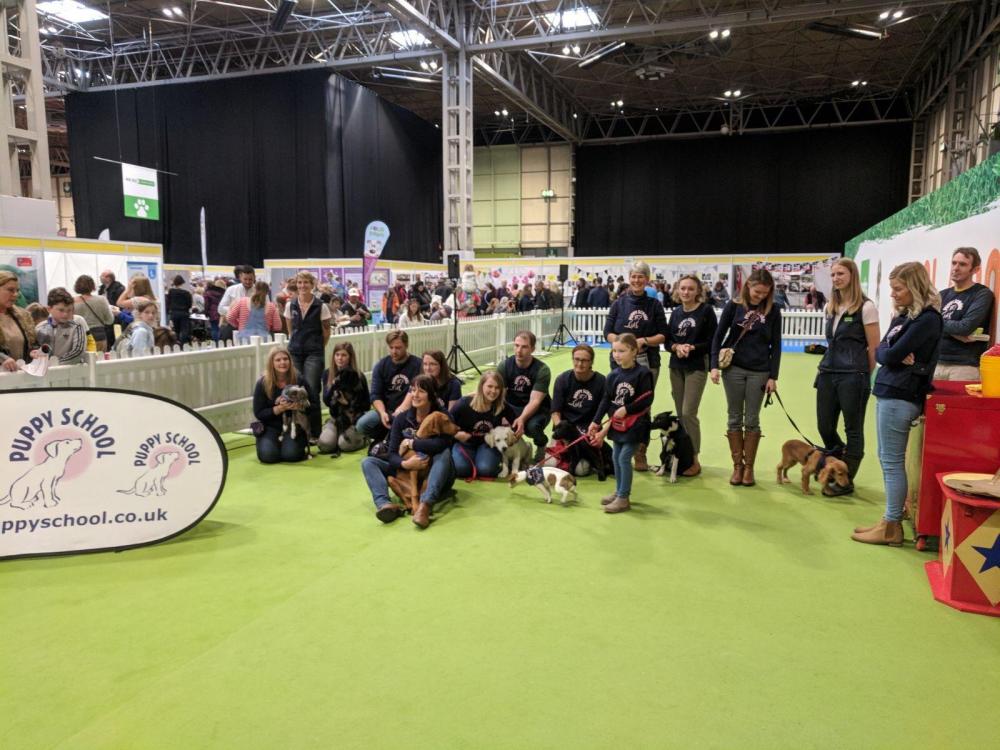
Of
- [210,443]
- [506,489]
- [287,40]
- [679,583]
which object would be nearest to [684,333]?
[506,489]

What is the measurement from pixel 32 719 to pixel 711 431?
19.7 ft

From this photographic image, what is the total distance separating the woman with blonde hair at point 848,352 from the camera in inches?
170

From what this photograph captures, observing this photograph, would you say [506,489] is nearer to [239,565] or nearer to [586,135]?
[239,565]

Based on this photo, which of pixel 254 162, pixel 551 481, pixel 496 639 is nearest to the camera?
pixel 496 639

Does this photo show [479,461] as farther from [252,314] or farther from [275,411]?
[252,314]

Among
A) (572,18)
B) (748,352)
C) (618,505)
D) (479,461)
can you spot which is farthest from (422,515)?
(572,18)

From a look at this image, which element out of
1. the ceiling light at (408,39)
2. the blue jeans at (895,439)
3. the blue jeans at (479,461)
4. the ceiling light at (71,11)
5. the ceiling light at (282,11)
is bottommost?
the blue jeans at (479,461)

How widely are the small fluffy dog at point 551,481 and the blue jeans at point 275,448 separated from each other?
207 cm

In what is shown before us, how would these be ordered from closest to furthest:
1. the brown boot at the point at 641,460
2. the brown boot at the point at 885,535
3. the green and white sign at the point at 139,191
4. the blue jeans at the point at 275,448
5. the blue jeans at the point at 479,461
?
the brown boot at the point at 885,535 → the blue jeans at the point at 479,461 → the brown boot at the point at 641,460 → the blue jeans at the point at 275,448 → the green and white sign at the point at 139,191

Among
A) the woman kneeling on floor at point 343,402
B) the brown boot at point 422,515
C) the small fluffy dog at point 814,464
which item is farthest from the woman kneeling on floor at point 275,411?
the small fluffy dog at point 814,464

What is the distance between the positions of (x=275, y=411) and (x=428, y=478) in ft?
5.85

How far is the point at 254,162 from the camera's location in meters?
21.3

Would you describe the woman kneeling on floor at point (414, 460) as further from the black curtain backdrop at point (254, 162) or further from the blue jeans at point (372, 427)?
the black curtain backdrop at point (254, 162)

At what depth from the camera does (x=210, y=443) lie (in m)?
3.79
